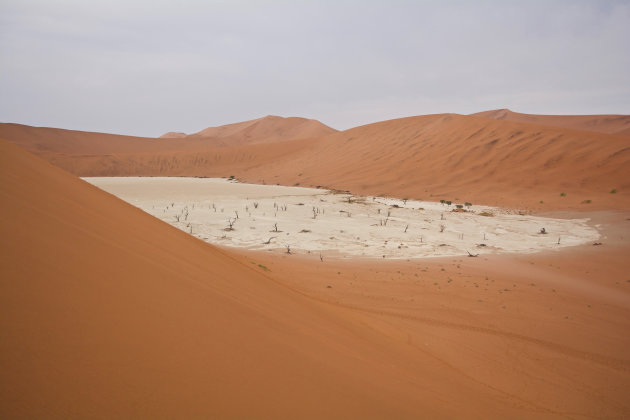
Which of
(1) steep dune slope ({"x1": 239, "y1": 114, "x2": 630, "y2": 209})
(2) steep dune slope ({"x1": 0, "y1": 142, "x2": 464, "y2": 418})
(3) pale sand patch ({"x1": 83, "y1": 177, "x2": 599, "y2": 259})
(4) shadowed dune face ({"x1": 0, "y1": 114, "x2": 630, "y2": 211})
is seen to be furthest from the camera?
(4) shadowed dune face ({"x1": 0, "y1": 114, "x2": 630, "y2": 211})

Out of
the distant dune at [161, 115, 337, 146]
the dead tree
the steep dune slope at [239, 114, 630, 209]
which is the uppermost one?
the distant dune at [161, 115, 337, 146]

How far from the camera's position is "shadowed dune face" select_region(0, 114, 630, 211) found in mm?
15906

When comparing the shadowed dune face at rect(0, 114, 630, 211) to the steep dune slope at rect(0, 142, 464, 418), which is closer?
the steep dune slope at rect(0, 142, 464, 418)

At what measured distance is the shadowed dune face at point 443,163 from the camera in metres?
15.9

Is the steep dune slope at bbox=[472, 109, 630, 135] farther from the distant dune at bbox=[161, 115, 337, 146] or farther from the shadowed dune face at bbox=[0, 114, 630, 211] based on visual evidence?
the shadowed dune face at bbox=[0, 114, 630, 211]

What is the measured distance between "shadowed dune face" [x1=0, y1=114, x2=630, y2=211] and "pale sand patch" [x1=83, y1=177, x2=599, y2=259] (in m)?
4.89

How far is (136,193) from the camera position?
12.2 m

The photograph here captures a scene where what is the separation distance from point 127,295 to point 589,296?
219 inches

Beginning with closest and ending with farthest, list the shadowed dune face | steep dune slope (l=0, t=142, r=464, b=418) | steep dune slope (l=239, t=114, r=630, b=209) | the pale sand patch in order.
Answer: steep dune slope (l=0, t=142, r=464, b=418) → the pale sand patch → steep dune slope (l=239, t=114, r=630, b=209) → the shadowed dune face

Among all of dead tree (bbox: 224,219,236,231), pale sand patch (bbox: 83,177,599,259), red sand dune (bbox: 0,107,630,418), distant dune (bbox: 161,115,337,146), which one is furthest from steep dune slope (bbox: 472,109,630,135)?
red sand dune (bbox: 0,107,630,418)

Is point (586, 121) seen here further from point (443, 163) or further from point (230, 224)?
point (230, 224)

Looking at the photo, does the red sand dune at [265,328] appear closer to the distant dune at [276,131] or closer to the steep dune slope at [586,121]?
the steep dune slope at [586,121]

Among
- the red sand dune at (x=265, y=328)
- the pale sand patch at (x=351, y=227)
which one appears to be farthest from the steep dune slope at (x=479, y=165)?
the red sand dune at (x=265, y=328)

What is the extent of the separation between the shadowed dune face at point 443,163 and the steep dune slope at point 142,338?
14.6m
